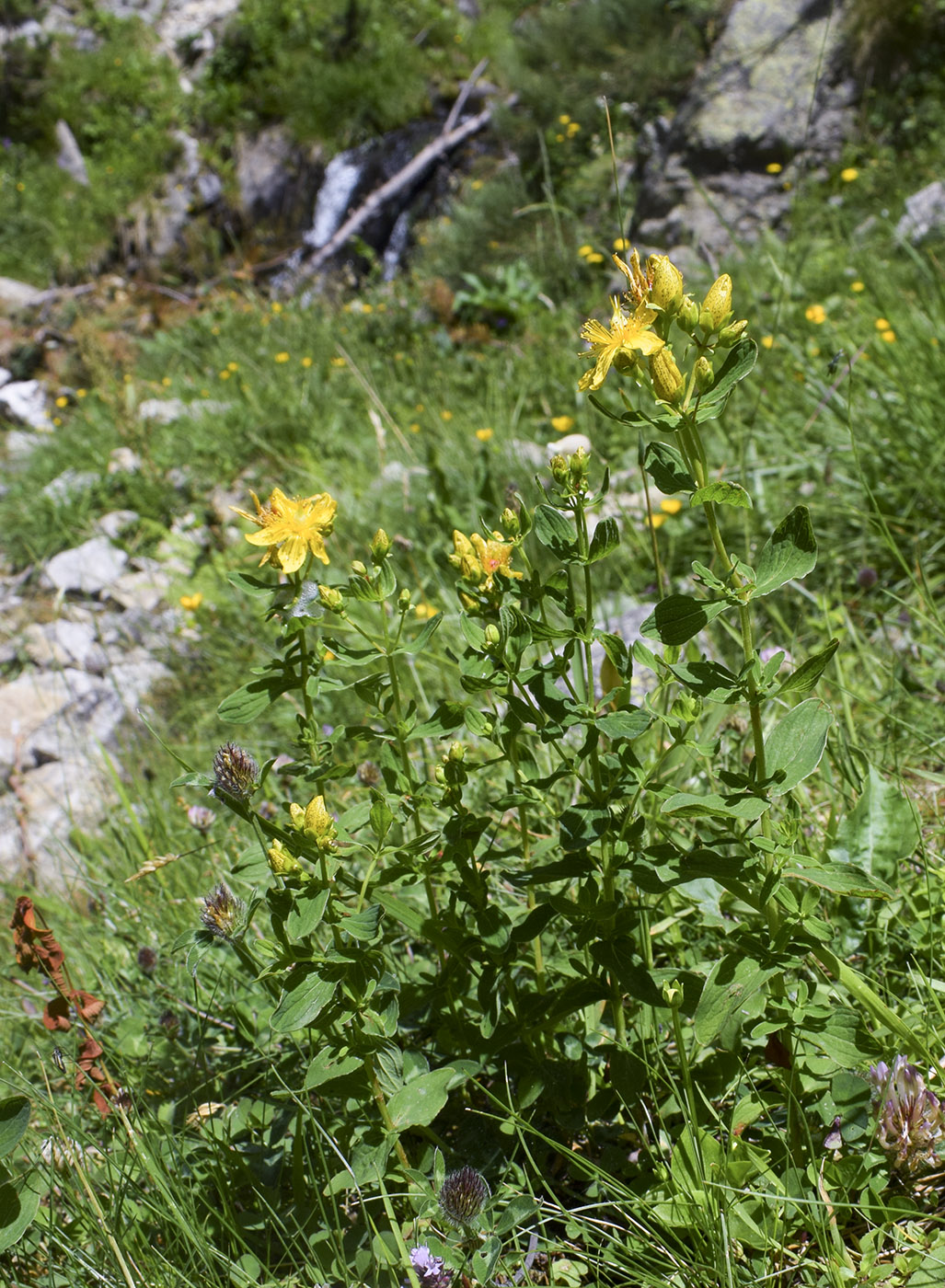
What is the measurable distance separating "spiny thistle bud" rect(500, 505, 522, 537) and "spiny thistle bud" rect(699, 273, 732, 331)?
0.29 metres

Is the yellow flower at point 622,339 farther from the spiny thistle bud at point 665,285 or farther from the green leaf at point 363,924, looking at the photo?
the green leaf at point 363,924

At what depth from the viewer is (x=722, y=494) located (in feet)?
→ 2.68

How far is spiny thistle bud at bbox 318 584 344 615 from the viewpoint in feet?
3.27

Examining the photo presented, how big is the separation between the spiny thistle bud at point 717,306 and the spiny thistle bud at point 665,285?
30 mm

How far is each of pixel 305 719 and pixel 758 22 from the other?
5508 mm

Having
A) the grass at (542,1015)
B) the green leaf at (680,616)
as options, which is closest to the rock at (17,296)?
the grass at (542,1015)

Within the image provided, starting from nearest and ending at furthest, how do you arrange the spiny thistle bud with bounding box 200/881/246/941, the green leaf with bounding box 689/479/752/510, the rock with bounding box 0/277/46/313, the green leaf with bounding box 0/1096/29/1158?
the green leaf with bounding box 689/479/752/510, the green leaf with bounding box 0/1096/29/1158, the spiny thistle bud with bounding box 200/881/246/941, the rock with bounding box 0/277/46/313

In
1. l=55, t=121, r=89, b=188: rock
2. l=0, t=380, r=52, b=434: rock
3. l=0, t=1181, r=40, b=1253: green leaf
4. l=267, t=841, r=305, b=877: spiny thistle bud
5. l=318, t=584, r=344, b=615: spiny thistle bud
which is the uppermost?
l=55, t=121, r=89, b=188: rock

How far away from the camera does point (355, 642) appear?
2676mm

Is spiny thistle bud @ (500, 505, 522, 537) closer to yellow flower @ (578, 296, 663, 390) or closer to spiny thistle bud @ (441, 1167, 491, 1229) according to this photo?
yellow flower @ (578, 296, 663, 390)

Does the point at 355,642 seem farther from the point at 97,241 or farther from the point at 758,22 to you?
the point at 97,241

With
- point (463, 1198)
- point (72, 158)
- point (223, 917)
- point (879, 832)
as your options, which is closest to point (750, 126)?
point (879, 832)

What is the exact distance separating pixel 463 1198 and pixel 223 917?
15.3 inches

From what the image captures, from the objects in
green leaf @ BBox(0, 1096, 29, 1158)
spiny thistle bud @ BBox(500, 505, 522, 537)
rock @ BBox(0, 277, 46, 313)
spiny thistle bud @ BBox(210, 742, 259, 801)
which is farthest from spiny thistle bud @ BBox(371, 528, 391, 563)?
rock @ BBox(0, 277, 46, 313)
